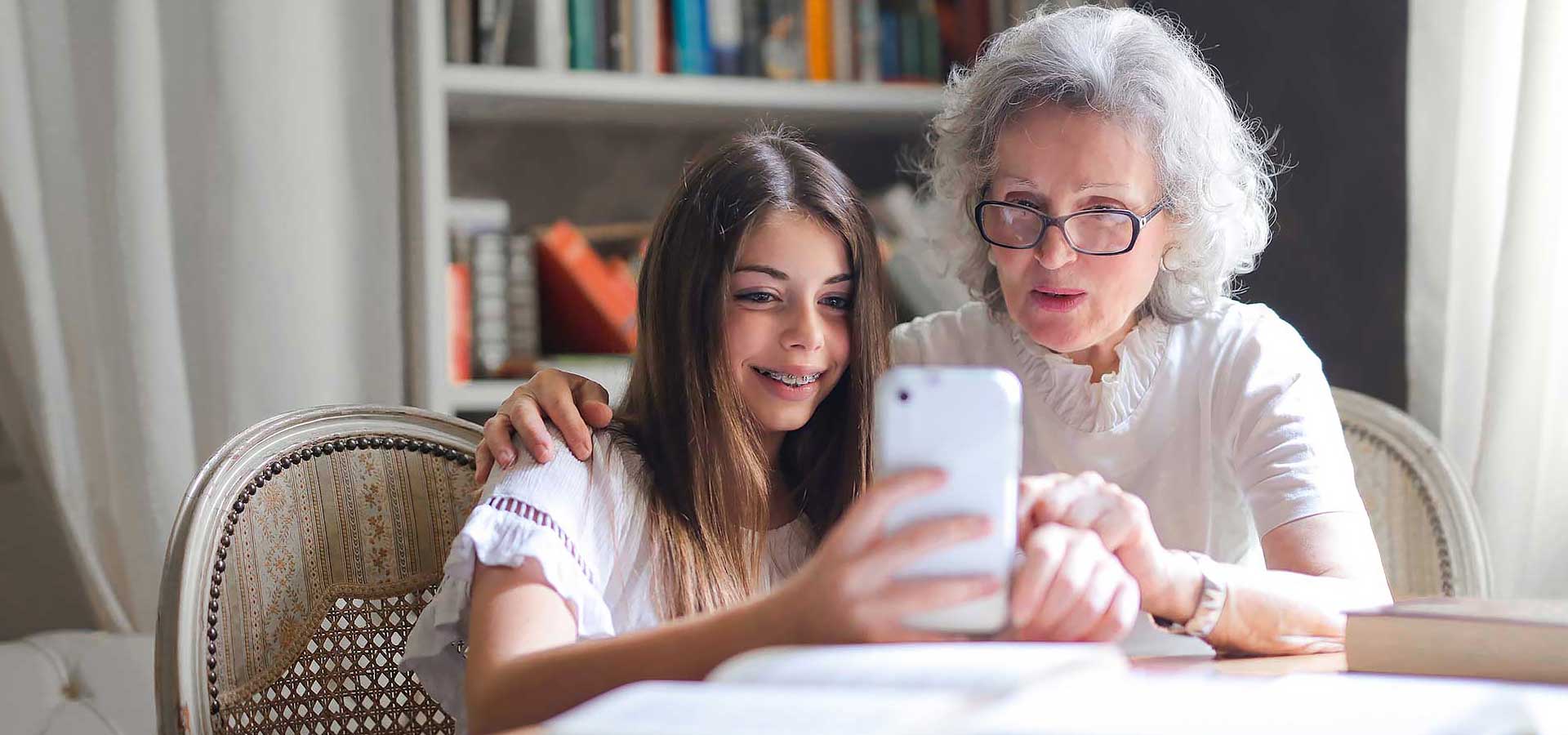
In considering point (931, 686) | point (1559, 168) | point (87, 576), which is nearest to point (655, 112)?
point (87, 576)

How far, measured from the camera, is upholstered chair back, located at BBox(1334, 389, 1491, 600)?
141cm

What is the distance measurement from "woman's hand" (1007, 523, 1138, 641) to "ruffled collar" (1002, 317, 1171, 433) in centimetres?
A: 53

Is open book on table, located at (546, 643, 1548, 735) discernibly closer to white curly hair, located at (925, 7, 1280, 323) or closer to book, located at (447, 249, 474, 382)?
white curly hair, located at (925, 7, 1280, 323)

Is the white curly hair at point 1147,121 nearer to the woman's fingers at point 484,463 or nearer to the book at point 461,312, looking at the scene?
the woman's fingers at point 484,463

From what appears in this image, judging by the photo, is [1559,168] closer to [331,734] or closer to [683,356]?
[683,356]

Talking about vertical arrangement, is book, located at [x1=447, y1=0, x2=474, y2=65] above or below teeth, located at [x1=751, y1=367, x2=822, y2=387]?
above

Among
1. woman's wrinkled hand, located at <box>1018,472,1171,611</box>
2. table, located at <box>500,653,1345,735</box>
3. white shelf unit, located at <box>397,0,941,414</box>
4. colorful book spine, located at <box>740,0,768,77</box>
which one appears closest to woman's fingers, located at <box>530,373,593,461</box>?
table, located at <box>500,653,1345,735</box>

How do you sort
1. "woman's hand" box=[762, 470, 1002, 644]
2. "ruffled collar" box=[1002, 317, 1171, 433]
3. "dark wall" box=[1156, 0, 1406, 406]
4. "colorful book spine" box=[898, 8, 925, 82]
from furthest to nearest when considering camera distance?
"colorful book spine" box=[898, 8, 925, 82] < "dark wall" box=[1156, 0, 1406, 406] < "ruffled collar" box=[1002, 317, 1171, 433] < "woman's hand" box=[762, 470, 1002, 644]

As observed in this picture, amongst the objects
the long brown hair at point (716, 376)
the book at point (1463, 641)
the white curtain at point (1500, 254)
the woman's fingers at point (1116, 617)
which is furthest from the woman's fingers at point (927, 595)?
the white curtain at point (1500, 254)

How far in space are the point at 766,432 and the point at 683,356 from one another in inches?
4.4

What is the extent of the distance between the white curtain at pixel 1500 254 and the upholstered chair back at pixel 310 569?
1195mm

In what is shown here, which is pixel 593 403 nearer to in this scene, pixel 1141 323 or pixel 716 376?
pixel 716 376

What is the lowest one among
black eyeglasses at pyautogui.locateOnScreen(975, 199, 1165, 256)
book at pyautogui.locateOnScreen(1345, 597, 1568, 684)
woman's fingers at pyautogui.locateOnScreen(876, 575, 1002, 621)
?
book at pyautogui.locateOnScreen(1345, 597, 1568, 684)

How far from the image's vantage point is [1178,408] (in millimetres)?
1252
